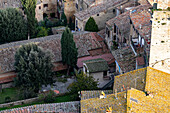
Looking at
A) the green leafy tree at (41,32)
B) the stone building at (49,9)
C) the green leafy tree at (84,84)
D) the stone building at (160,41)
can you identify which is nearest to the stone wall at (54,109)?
the green leafy tree at (84,84)

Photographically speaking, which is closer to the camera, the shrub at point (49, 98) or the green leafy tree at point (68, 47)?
the shrub at point (49, 98)

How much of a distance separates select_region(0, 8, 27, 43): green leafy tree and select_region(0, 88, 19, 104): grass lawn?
1405 centimetres

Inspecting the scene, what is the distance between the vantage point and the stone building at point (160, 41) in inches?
1026

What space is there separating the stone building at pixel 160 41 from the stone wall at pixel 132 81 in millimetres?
1214

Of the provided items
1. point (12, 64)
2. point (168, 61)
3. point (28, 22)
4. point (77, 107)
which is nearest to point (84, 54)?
point (12, 64)

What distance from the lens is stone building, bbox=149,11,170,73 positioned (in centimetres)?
2606

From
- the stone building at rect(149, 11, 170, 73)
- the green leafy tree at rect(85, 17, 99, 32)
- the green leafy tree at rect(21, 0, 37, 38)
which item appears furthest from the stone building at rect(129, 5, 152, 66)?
the green leafy tree at rect(21, 0, 37, 38)

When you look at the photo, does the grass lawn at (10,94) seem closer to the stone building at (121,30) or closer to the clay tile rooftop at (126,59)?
the clay tile rooftop at (126,59)

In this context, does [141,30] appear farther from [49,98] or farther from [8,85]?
[8,85]

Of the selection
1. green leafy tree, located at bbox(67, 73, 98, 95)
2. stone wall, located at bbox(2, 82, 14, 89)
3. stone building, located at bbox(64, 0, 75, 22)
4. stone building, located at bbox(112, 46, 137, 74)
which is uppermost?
stone building, located at bbox(64, 0, 75, 22)

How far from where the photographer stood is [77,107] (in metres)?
30.3

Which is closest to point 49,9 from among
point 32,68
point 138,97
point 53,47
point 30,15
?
point 30,15

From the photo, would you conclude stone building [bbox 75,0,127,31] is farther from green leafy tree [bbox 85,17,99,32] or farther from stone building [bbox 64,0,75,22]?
stone building [bbox 64,0,75,22]

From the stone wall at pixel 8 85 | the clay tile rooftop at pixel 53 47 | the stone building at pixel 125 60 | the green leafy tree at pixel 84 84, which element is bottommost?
the stone wall at pixel 8 85
